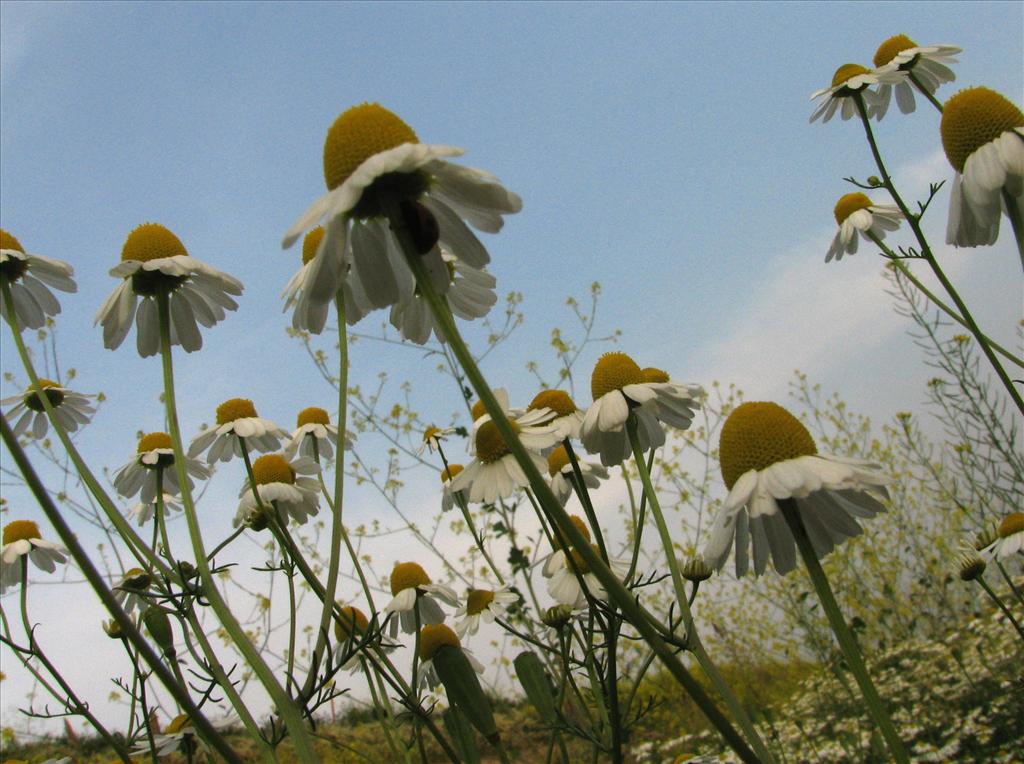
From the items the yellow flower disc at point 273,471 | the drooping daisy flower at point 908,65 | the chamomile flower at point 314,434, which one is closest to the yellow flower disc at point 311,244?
the yellow flower disc at point 273,471

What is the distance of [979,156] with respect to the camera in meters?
1.81

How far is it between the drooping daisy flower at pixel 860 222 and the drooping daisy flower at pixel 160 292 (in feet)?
9.10

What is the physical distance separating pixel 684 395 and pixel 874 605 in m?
6.64

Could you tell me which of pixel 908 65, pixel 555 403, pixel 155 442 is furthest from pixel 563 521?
pixel 908 65

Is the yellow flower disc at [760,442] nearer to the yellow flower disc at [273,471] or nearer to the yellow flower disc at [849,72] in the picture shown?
the yellow flower disc at [273,471]

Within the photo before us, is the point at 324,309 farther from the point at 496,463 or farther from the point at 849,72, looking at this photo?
the point at 849,72

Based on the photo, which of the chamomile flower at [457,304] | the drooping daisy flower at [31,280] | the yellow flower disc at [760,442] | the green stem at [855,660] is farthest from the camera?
the drooping daisy flower at [31,280]

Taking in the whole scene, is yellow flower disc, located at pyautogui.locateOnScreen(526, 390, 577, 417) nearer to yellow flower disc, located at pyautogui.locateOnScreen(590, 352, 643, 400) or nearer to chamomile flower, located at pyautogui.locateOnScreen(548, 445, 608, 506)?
chamomile flower, located at pyautogui.locateOnScreen(548, 445, 608, 506)

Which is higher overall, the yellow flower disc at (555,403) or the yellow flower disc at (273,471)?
the yellow flower disc at (273,471)

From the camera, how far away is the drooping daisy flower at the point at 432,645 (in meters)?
2.37

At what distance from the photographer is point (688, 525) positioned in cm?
676

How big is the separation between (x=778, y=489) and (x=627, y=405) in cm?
82

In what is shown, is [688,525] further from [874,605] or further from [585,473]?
[585,473]

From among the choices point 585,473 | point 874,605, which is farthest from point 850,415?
point 585,473
